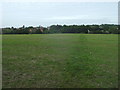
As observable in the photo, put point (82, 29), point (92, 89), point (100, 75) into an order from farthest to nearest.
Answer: point (82, 29)
point (100, 75)
point (92, 89)

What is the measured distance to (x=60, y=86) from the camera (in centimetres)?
243

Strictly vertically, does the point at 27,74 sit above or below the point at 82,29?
below

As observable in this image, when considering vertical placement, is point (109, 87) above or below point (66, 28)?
below

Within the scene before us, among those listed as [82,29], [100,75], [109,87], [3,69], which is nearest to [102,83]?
[109,87]

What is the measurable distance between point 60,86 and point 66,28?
8.73 meters

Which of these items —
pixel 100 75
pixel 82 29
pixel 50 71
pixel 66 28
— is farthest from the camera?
pixel 82 29

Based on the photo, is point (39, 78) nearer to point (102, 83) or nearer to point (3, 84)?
point (3, 84)

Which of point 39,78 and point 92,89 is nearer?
point 92,89

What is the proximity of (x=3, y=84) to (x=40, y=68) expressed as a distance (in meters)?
1.06

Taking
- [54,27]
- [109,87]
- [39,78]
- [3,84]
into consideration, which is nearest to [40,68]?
[39,78]

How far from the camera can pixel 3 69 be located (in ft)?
11.0

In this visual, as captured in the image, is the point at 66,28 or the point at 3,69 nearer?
the point at 3,69

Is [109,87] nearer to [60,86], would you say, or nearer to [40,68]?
[60,86]

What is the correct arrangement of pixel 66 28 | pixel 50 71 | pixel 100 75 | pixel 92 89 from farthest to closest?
1. pixel 66 28
2. pixel 50 71
3. pixel 100 75
4. pixel 92 89
